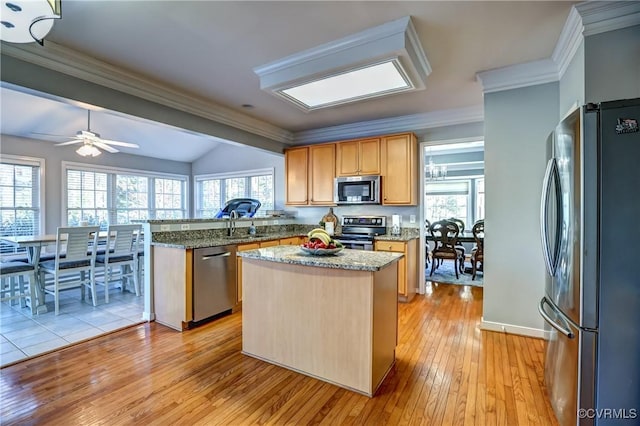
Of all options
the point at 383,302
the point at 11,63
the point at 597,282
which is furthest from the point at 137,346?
the point at 597,282

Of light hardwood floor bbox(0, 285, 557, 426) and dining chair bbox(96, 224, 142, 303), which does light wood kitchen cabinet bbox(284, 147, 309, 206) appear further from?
light hardwood floor bbox(0, 285, 557, 426)

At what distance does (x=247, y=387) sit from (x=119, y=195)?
5.87 meters

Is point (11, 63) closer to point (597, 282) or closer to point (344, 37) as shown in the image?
point (344, 37)

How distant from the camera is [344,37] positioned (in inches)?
92.0

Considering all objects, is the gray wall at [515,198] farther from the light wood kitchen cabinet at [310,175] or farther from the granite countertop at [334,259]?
the light wood kitchen cabinet at [310,175]

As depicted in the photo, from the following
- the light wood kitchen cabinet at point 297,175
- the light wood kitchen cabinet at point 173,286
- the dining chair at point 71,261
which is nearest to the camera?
the light wood kitchen cabinet at point 173,286

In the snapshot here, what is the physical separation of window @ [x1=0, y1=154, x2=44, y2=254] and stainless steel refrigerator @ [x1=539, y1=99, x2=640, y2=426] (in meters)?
7.06

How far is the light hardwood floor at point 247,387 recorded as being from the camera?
1.82 metres

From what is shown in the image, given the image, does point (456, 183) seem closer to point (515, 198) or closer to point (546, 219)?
point (515, 198)

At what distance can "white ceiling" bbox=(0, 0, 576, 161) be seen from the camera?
6.64 feet

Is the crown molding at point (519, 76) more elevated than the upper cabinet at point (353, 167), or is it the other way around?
the crown molding at point (519, 76)

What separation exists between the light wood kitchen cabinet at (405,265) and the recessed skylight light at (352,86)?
6.68 ft

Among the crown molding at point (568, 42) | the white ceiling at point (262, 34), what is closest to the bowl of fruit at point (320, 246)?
the white ceiling at point (262, 34)

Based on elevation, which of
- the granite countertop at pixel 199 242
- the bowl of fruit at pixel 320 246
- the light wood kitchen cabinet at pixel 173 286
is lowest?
the light wood kitchen cabinet at pixel 173 286
